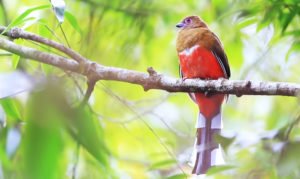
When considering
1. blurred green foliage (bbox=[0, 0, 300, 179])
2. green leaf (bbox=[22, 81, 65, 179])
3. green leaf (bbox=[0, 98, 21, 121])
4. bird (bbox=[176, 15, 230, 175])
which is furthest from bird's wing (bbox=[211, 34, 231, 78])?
green leaf (bbox=[22, 81, 65, 179])

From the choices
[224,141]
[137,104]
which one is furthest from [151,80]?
[137,104]

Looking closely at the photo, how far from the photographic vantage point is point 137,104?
6.66 ft

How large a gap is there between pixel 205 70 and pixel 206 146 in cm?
20

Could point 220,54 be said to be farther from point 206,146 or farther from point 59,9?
point 59,9

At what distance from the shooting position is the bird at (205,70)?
137 centimetres

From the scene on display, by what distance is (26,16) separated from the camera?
120cm

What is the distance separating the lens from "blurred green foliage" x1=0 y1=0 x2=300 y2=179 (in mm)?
614

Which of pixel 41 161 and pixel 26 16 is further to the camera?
pixel 26 16

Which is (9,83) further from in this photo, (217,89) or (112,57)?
(112,57)

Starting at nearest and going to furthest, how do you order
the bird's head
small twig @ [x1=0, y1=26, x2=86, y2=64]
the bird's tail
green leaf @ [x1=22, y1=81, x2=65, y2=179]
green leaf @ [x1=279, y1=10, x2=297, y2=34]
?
green leaf @ [x1=22, y1=81, x2=65, y2=179], small twig @ [x1=0, y1=26, x2=86, y2=64], the bird's tail, green leaf @ [x1=279, y1=10, x2=297, y2=34], the bird's head

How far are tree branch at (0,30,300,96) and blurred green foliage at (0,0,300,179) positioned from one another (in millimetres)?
34

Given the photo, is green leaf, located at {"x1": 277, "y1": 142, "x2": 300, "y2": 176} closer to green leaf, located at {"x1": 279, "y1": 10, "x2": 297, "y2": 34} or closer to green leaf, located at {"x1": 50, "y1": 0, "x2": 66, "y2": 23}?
green leaf, located at {"x1": 279, "y1": 10, "x2": 297, "y2": 34}

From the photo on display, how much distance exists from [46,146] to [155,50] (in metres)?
2.06

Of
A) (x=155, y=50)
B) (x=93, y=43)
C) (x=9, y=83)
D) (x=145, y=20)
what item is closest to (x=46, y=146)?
(x=9, y=83)
